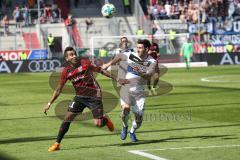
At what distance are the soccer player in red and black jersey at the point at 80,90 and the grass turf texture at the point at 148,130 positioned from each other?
0.57m

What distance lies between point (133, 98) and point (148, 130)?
2.32 meters

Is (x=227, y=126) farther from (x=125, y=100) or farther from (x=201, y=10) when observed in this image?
(x=201, y=10)

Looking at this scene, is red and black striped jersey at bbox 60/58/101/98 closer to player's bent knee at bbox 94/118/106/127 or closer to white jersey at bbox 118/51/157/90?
player's bent knee at bbox 94/118/106/127

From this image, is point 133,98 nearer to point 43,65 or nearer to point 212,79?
point 212,79

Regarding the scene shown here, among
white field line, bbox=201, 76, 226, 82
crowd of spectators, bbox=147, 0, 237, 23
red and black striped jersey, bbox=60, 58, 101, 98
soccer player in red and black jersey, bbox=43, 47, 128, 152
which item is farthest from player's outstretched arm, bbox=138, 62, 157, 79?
crowd of spectators, bbox=147, 0, 237, 23

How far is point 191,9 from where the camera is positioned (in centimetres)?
5891

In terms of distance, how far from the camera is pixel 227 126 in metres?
17.0

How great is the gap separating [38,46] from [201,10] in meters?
14.1

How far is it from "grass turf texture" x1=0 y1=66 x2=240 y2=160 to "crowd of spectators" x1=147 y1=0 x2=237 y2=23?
30953 millimetres

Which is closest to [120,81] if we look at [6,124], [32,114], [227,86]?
[6,124]

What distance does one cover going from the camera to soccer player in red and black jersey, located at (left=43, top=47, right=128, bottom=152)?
1343cm

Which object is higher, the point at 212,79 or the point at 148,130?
the point at 148,130

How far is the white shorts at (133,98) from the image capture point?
47.4 ft

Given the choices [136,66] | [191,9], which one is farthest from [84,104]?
[191,9]
